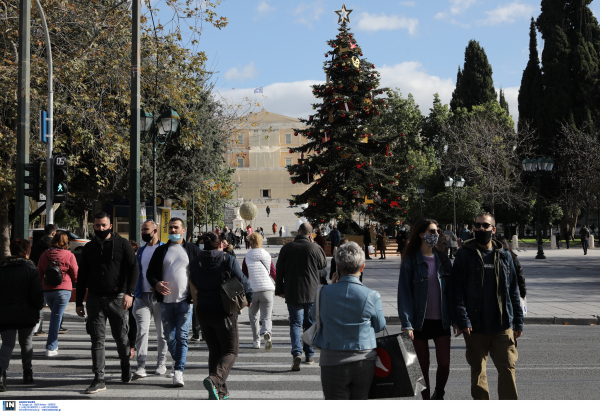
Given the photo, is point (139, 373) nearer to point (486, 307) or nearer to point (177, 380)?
point (177, 380)

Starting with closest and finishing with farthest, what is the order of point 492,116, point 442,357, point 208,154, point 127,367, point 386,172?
1. point 442,357
2. point 127,367
3. point 208,154
4. point 386,172
5. point 492,116

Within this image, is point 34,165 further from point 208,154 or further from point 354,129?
point 354,129

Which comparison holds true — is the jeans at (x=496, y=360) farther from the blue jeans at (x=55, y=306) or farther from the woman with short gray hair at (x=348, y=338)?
the blue jeans at (x=55, y=306)

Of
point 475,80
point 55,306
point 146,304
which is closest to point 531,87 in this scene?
point 475,80

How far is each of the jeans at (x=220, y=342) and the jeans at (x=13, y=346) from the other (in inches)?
84.3

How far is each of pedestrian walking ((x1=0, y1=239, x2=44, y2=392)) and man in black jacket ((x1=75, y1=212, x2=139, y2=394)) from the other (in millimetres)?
504

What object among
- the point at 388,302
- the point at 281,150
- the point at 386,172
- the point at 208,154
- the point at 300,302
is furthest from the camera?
the point at 281,150

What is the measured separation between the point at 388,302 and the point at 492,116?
4745 centimetres

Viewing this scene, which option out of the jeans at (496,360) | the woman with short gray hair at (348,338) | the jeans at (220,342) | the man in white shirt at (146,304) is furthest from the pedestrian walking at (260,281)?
the woman with short gray hair at (348,338)

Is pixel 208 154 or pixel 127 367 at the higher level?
pixel 208 154

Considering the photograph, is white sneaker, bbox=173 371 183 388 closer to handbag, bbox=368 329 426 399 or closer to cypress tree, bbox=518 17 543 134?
handbag, bbox=368 329 426 399

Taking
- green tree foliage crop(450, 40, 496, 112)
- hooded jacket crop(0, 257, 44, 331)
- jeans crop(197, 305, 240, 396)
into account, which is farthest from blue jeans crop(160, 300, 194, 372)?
green tree foliage crop(450, 40, 496, 112)

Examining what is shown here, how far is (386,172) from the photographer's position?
116 ft

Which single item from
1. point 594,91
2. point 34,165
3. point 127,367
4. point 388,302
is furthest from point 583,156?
point 127,367
